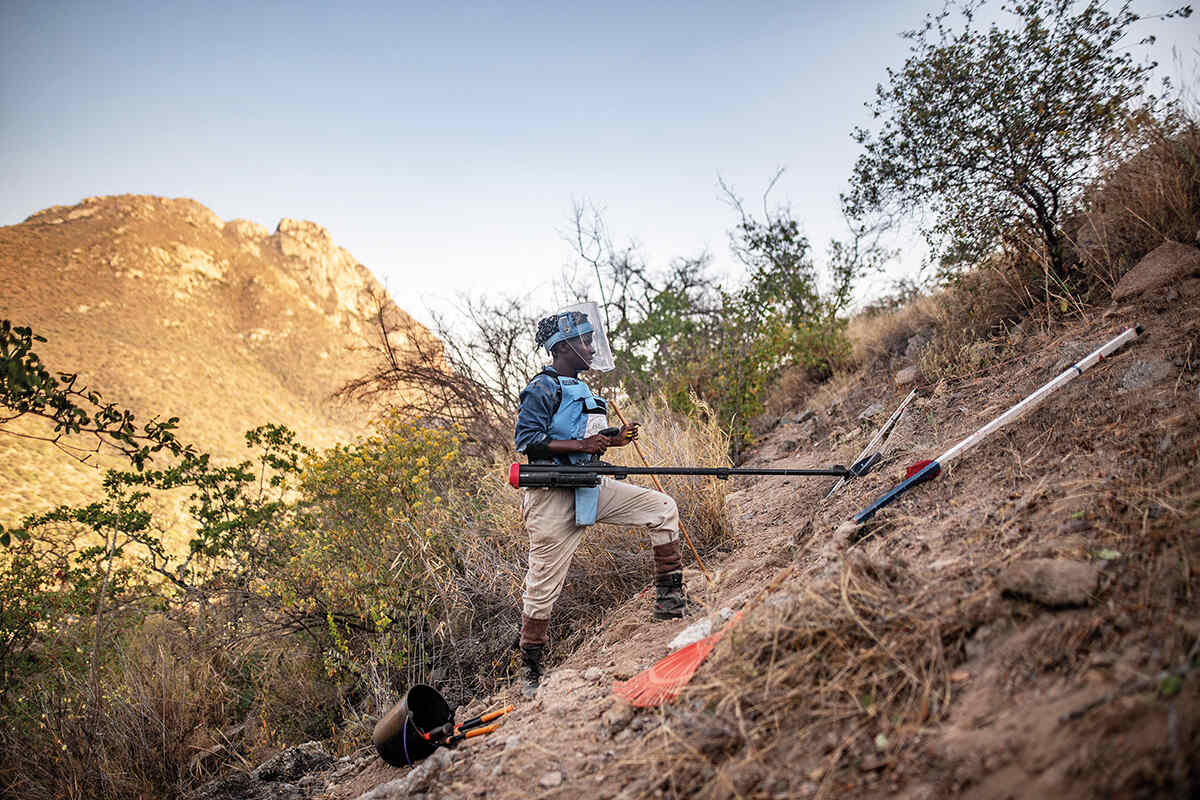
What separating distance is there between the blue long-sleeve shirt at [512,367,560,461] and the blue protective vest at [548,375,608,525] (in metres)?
0.07

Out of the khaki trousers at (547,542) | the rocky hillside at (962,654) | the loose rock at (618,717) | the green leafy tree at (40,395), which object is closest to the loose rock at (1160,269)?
the rocky hillside at (962,654)

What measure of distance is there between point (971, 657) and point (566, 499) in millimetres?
2277

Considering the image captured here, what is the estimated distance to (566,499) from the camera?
3564mm

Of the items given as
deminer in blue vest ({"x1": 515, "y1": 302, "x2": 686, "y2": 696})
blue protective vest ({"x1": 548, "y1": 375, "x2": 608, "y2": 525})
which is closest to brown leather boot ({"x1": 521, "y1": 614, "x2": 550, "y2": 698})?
deminer in blue vest ({"x1": 515, "y1": 302, "x2": 686, "y2": 696})

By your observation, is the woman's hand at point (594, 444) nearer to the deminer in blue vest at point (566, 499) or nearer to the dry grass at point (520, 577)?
the deminer in blue vest at point (566, 499)

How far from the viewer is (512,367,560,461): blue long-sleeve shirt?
3.49 metres

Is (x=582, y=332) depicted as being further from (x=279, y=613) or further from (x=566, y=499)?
(x=279, y=613)

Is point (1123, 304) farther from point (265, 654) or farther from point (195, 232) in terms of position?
point (195, 232)

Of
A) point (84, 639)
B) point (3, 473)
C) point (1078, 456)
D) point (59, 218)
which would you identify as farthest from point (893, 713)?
point (59, 218)

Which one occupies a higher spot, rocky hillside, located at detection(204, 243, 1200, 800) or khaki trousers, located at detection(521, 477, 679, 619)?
khaki trousers, located at detection(521, 477, 679, 619)

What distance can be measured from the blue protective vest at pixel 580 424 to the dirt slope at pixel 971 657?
882 millimetres

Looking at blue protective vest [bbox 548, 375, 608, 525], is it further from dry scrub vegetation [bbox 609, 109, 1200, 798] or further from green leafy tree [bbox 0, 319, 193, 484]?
green leafy tree [bbox 0, 319, 193, 484]

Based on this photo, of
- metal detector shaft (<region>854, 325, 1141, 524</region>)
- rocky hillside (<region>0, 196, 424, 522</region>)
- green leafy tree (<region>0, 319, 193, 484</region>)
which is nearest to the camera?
green leafy tree (<region>0, 319, 193, 484</region>)

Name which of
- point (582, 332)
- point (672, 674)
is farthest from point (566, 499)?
point (672, 674)
